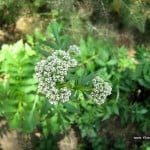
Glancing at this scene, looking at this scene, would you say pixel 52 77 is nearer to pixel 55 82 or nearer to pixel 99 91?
pixel 55 82

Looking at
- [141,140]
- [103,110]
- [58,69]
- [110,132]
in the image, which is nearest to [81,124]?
[103,110]

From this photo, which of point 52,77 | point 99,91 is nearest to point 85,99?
point 99,91

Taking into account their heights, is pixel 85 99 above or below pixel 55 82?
below

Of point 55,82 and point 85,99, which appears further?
point 85,99

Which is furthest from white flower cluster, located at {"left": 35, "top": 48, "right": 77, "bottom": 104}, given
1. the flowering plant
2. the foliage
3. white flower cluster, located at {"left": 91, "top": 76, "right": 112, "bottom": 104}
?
the foliage

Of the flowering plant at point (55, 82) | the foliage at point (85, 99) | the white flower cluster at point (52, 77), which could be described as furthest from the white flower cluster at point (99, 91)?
the foliage at point (85, 99)

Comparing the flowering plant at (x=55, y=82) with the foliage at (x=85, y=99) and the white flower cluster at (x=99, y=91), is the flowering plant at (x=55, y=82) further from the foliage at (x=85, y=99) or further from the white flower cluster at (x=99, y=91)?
the foliage at (x=85, y=99)

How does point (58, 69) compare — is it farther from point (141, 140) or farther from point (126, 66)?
point (141, 140)

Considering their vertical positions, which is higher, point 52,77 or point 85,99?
point 52,77
